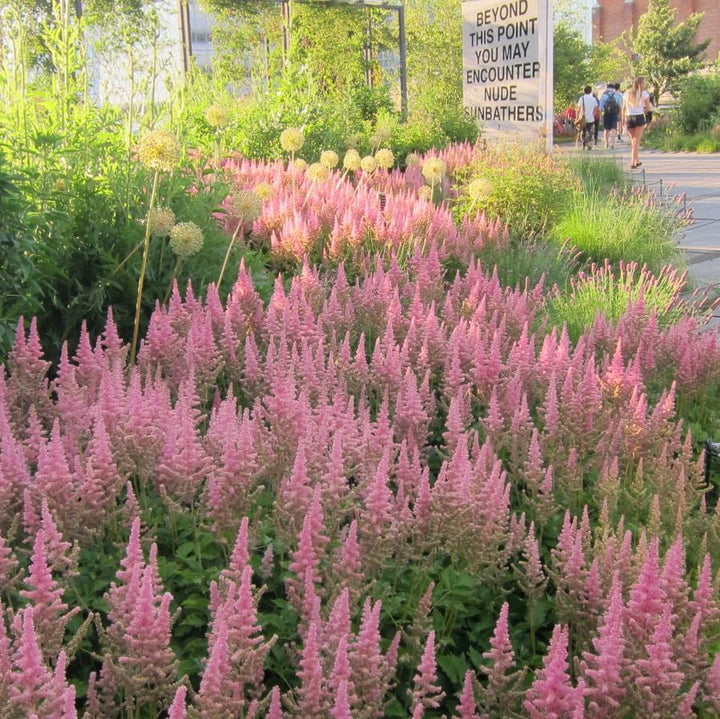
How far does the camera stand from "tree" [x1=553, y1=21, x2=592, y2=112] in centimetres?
4147

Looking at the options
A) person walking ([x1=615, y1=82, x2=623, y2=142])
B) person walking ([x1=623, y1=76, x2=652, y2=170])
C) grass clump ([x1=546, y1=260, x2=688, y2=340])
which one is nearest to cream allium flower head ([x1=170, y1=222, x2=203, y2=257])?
grass clump ([x1=546, y1=260, x2=688, y2=340])

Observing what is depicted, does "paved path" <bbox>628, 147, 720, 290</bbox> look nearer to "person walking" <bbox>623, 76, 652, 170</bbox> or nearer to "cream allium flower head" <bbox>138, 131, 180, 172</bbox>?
"person walking" <bbox>623, 76, 652, 170</bbox>

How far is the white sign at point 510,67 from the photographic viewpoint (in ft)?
33.4

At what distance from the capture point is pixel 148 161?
12.6 feet

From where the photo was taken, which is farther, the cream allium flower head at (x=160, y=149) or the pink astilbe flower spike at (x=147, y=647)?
the cream allium flower head at (x=160, y=149)

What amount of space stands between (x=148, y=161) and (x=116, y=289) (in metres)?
0.93

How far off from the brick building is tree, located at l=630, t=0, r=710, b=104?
1807 centimetres

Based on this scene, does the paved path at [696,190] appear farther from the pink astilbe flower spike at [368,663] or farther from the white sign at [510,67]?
the pink astilbe flower spike at [368,663]

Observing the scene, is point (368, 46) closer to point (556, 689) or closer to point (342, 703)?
point (556, 689)

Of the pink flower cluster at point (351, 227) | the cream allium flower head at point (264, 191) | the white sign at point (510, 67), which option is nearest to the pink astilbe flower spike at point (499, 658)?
the pink flower cluster at point (351, 227)

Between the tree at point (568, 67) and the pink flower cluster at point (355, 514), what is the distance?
40.5m

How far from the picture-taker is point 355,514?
7.97 ft

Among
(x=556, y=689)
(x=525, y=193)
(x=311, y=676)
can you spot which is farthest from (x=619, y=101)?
(x=311, y=676)

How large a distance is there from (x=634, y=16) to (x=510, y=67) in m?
66.0
